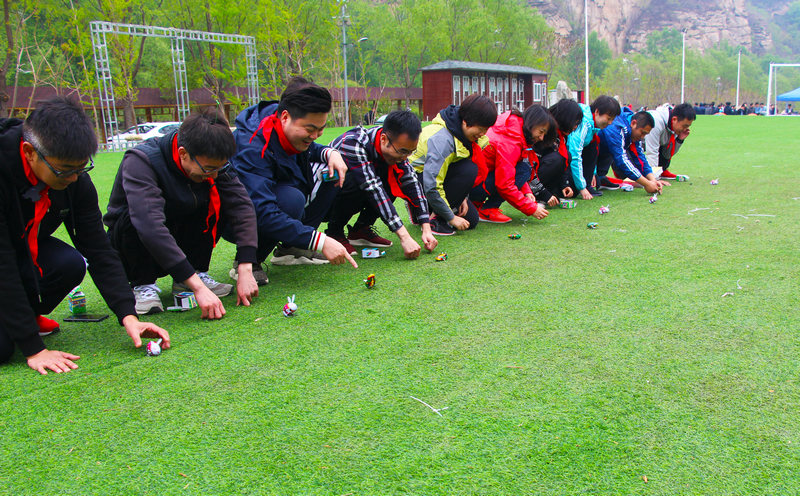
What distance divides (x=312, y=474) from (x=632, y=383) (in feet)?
3.71

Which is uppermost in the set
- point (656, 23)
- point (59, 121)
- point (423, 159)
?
point (656, 23)

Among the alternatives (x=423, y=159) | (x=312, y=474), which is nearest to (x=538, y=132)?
(x=423, y=159)

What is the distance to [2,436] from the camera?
1.83 metres

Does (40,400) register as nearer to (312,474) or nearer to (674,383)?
(312,474)

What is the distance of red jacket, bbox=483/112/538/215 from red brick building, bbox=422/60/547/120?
37.1m

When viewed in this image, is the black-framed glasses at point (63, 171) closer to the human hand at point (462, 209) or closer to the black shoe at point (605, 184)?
the human hand at point (462, 209)

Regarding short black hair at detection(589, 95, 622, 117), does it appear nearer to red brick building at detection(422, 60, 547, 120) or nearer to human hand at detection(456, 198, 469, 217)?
human hand at detection(456, 198, 469, 217)

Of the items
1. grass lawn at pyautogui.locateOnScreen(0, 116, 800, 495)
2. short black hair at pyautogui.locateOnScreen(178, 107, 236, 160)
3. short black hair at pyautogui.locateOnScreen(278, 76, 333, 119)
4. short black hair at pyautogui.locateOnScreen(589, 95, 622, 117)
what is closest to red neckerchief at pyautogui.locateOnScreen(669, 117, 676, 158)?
short black hair at pyautogui.locateOnScreen(589, 95, 622, 117)

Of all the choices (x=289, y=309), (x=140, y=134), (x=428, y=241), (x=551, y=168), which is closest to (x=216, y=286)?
(x=289, y=309)

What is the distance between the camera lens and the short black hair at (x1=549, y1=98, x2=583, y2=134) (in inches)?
213

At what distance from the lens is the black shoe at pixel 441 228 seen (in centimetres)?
475

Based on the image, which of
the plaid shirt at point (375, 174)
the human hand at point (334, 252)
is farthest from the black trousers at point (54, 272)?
the plaid shirt at point (375, 174)

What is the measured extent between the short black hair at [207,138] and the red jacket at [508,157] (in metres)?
2.72

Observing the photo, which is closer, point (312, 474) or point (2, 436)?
point (312, 474)
